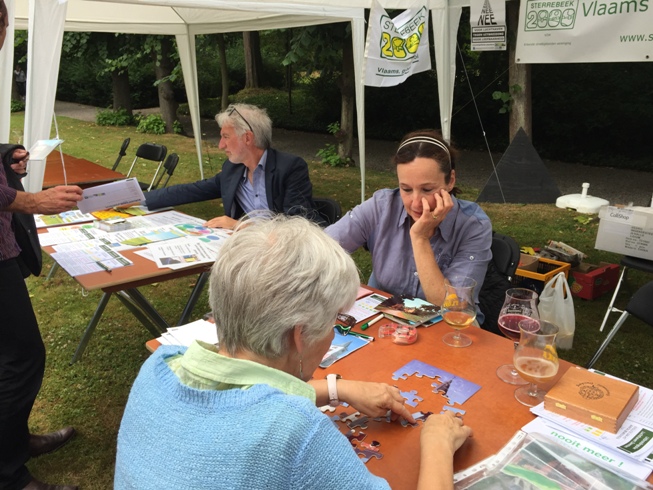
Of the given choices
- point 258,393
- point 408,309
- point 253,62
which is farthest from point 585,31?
point 253,62

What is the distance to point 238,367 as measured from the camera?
994 millimetres

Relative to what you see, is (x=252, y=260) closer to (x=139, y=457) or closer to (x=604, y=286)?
(x=139, y=457)

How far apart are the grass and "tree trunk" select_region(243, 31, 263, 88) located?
549 inches

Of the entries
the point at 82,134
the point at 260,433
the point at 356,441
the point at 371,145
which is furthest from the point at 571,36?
the point at 82,134

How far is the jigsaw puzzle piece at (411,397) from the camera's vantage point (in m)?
1.49

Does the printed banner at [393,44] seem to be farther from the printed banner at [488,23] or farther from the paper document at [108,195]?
the paper document at [108,195]

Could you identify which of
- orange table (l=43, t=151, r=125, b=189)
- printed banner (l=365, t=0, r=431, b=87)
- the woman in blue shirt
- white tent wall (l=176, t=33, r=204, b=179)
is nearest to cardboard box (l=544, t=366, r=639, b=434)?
the woman in blue shirt

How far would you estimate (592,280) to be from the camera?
14.7 feet

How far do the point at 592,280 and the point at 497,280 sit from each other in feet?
7.43

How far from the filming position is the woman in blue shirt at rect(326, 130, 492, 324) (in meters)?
2.27

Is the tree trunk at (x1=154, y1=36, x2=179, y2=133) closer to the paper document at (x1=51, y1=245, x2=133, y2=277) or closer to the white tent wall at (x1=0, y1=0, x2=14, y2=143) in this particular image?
the white tent wall at (x1=0, y1=0, x2=14, y2=143)

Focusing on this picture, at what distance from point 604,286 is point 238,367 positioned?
449 cm

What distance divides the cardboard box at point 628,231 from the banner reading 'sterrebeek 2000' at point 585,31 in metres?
1.49

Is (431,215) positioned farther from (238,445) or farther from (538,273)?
(538,273)
